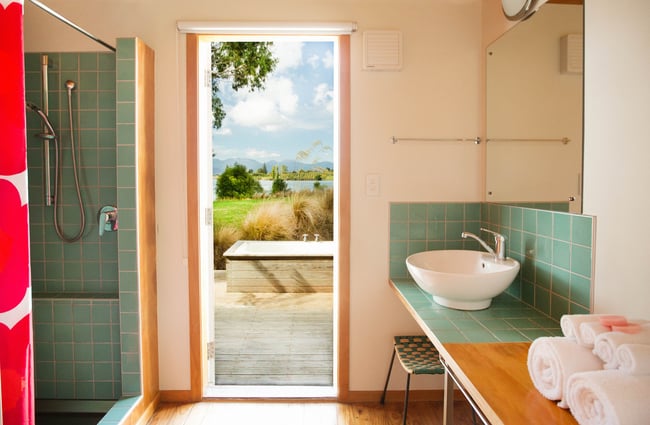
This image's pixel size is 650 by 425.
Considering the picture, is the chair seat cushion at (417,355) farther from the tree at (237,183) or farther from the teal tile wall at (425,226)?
the tree at (237,183)

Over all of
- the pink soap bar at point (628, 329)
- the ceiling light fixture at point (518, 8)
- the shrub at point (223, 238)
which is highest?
the ceiling light fixture at point (518, 8)

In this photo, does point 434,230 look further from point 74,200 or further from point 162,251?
point 74,200

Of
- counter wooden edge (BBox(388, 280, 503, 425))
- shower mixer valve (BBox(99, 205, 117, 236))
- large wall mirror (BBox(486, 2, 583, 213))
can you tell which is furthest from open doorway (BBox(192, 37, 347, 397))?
counter wooden edge (BBox(388, 280, 503, 425))

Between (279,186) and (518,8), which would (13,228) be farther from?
(279,186)

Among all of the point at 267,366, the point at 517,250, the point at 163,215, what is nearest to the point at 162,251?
the point at 163,215

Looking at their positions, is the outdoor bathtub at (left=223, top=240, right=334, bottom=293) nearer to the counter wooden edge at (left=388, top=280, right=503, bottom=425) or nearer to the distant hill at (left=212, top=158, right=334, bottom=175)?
the distant hill at (left=212, top=158, right=334, bottom=175)

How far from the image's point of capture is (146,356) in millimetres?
2439

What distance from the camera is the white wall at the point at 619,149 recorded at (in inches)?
53.2

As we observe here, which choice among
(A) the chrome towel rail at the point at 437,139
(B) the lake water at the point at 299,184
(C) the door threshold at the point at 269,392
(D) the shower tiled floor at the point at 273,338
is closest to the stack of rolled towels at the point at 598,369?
(A) the chrome towel rail at the point at 437,139

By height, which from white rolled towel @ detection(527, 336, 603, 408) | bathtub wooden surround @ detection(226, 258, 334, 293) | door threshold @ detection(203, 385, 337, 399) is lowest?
door threshold @ detection(203, 385, 337, 399)

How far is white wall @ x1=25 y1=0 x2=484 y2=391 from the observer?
2.50 metres

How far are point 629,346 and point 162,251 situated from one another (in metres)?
2.28

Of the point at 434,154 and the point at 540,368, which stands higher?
the point at 434,154

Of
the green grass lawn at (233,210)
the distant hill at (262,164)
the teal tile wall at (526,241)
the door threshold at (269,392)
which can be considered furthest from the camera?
the green grass lawn at (233,210)
